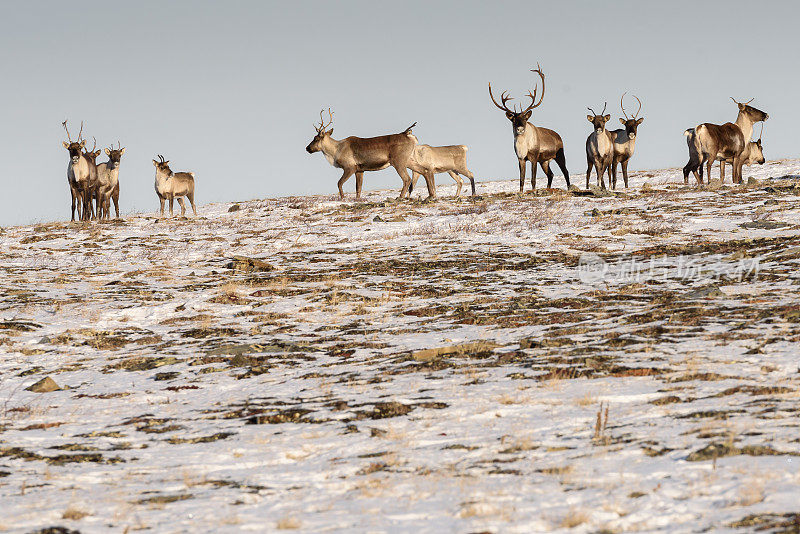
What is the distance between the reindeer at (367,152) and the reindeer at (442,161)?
1.07 meters

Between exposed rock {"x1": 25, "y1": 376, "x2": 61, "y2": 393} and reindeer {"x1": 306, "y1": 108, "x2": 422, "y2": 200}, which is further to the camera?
reindeer {"x1": 306, "y1": 108, "x2": 422, "y2": 200}

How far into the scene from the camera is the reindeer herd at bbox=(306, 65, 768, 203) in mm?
27141

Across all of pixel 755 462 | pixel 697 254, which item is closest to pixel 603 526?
pixel 755 462

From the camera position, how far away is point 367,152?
28281 millimetres

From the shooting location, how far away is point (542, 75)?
27.1 metres

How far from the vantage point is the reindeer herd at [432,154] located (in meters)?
26.9

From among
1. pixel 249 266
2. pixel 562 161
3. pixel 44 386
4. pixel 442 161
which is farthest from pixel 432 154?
pixel 44 386

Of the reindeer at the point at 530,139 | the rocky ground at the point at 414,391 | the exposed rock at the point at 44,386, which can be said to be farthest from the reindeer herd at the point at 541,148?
the exposed rock at the point at 44,386

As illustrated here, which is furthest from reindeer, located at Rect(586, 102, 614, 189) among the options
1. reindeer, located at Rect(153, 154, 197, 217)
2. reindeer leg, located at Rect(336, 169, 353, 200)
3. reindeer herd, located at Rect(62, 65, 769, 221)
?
reindeer, located at Rect(153, 154, 197, 217)

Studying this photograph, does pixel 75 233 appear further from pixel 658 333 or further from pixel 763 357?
pixel 763 357

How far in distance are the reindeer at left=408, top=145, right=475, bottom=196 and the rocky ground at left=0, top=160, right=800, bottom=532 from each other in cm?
1343

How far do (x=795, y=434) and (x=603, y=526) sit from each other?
181 centimetres

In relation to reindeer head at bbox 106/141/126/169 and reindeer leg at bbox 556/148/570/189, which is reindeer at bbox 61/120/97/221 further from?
reindeer leg at bbox 556/148/570/189

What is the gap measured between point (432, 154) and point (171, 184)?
9700mm
